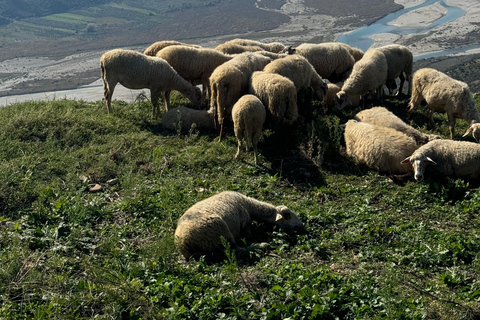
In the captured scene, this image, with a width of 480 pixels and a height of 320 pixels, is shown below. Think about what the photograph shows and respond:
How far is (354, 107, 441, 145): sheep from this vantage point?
384 inches

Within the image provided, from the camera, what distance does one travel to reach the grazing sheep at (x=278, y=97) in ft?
33.0

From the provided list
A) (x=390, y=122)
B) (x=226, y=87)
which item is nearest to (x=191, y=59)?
(x=226, y=87)

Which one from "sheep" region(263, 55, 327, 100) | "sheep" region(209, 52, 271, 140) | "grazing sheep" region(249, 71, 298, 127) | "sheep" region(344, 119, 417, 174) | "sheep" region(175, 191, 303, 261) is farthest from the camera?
"sheep" region(263, 55, 327, 100)

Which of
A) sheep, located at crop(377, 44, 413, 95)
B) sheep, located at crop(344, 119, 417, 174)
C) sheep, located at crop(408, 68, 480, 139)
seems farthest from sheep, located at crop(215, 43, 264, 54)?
sheep, located at crop(344, 119, 417, 174)

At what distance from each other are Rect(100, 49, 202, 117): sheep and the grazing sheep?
9.26 feet

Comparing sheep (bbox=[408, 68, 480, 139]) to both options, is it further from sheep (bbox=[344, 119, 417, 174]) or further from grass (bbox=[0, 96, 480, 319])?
sheep (bbox=[344, 119, 417, 174])

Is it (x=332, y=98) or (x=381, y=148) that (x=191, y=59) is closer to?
(x=332, y=98)

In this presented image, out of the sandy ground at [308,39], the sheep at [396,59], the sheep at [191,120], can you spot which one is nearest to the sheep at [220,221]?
the sheep at [191,120]

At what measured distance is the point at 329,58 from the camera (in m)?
14.0

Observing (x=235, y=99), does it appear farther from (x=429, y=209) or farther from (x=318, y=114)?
(x=429, y=209)

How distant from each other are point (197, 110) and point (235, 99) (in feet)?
5.35

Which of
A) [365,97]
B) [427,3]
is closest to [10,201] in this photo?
[365,97]

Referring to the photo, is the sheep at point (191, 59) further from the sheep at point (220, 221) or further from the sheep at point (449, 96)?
the sheep at point (220, 221)

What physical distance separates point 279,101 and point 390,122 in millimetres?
2424
